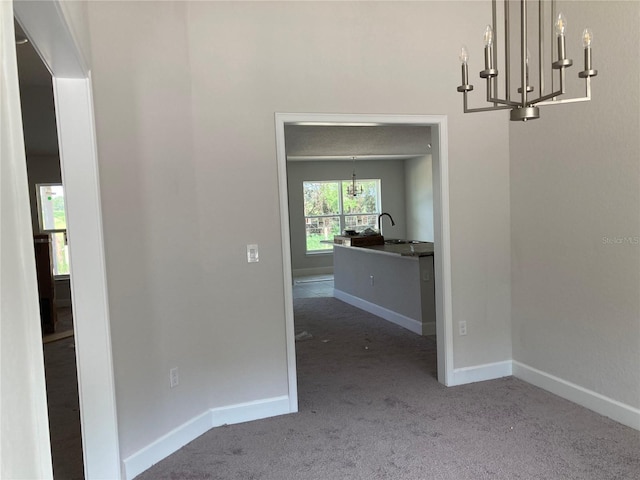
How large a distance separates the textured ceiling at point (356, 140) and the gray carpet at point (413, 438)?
3.08m

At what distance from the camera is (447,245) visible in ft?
11.7

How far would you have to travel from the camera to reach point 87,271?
2268 mm

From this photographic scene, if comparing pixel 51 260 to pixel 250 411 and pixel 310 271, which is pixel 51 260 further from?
pixel 310 271

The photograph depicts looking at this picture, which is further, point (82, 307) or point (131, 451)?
point (131, 451)

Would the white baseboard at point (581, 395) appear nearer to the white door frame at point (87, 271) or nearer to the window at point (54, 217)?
the white door frame at point (87, 271)

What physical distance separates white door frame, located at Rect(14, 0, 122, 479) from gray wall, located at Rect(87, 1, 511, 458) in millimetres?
124

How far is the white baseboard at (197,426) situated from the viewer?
255 cm

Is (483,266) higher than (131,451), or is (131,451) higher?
(483,266)

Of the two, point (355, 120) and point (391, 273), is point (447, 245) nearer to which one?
point (355, 120)

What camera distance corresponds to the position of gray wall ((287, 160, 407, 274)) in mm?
10430

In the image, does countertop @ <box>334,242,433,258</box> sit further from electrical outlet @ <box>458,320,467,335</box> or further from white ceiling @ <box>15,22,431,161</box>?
electrical outlet @ <box>458,320,467,335</box>

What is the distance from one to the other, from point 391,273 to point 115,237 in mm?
3927

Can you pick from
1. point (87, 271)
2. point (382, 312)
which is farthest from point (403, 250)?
point (87, 271)

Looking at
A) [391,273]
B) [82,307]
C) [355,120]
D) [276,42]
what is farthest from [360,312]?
[82,307]
